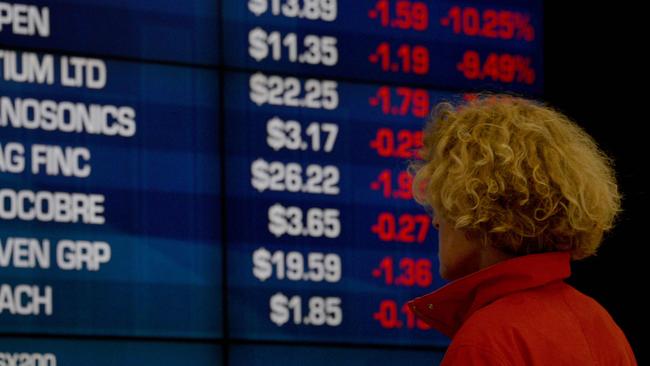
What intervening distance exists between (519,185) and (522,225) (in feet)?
0.22

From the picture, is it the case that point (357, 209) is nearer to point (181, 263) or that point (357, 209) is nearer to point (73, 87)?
point (181, 263)

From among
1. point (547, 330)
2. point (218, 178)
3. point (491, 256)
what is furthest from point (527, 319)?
point (218, 178)

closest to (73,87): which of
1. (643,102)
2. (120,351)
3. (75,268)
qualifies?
(75,268)

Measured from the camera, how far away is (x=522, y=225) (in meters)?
2.12

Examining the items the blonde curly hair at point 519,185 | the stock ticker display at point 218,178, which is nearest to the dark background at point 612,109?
the stock ticker display at point 218,178

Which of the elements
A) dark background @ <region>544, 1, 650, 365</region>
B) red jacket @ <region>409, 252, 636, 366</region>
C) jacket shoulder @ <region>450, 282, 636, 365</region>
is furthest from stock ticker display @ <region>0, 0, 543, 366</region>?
jacket shoulder @ <region>450, 282, 636, 365</region>

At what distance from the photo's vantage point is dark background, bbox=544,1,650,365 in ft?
17.3

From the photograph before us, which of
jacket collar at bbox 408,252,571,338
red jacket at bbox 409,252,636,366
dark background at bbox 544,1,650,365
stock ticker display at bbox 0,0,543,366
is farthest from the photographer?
dark background at bbox 544,1,650,365

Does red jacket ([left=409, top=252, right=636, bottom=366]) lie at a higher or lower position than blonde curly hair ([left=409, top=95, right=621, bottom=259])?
lower

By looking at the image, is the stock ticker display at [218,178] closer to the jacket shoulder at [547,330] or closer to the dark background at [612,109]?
the dark background at [612,109]

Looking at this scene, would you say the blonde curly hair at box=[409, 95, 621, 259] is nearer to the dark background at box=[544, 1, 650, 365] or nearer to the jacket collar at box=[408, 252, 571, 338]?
the jacket collar at box=[408, 252, 571, 338]

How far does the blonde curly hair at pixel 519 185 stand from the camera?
2.11 m

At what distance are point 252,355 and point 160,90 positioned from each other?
3.02 feet

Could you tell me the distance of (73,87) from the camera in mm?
4352
